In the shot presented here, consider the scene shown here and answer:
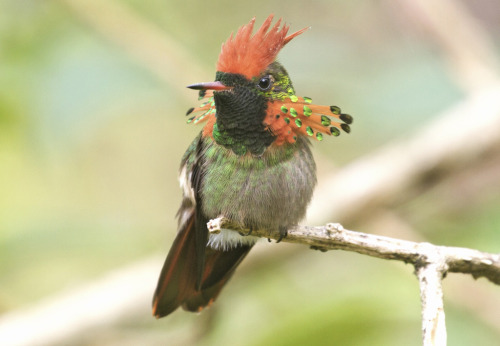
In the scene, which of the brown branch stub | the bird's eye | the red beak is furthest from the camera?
the bird's eye

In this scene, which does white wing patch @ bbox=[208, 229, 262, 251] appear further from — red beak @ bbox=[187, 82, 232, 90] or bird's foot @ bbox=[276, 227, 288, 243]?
red beak @ bbox=[187, 82, 232, 90]

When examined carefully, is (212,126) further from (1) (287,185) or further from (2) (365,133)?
(2) (365,133)

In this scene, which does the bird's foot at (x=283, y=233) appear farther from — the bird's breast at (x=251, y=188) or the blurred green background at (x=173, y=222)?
the blurred green background at (x=173, y=222)

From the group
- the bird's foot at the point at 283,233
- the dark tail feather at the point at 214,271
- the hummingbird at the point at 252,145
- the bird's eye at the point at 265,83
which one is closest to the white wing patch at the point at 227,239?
the hummingbird at the point at 252,145

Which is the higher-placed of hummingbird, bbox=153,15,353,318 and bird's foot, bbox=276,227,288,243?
hummingbird, bbox=153,15,353,318

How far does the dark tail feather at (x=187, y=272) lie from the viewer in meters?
3.19

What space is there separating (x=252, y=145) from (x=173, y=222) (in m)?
2.73

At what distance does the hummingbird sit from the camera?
9.10ft

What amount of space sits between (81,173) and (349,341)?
3.95m

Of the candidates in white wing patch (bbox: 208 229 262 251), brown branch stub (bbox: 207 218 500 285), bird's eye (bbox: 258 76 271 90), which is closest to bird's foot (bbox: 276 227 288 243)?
brown branch stub (bbox: 207 218 500 285)

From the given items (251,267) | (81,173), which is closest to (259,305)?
(251,267)

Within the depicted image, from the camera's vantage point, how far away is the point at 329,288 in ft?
13.3

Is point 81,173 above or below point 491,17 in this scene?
below

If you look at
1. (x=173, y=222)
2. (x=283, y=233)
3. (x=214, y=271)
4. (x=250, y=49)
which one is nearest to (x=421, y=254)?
(x=283, y=233)
